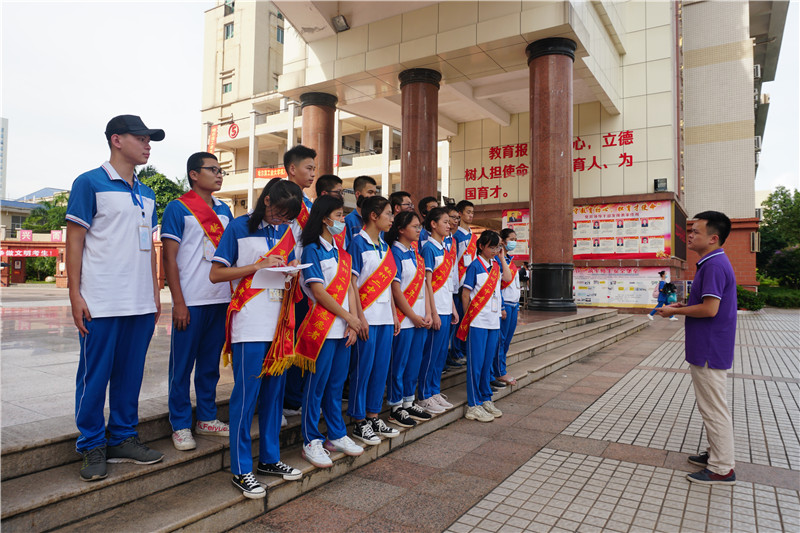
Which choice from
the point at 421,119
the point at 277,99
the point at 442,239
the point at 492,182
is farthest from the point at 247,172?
the point at 442,239

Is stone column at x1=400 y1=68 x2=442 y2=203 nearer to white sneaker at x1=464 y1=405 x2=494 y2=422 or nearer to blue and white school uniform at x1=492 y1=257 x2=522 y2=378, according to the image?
blue and white school uniform at x1=492 y1=257 x2=522 y2=378

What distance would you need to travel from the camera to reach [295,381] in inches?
143

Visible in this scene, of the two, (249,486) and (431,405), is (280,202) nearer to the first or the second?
(249,486)

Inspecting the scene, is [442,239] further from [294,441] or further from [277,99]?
[277,99]

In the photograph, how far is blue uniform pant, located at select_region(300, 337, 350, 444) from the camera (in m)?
3.06

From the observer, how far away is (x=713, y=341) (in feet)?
11.0

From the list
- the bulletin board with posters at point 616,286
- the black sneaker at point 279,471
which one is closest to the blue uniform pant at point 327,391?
the black sneaker at point 279,471

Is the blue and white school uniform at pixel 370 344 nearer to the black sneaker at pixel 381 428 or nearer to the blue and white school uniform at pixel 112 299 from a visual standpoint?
the black sneaker at pixel 381 428

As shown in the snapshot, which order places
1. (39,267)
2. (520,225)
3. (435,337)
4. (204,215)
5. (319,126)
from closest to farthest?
(204,215) < (435,337) < (319,126) < (520,225) < (39,267)

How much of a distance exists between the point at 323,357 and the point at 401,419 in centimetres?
117

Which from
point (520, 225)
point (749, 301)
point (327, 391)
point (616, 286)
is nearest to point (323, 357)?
point (327, 391)

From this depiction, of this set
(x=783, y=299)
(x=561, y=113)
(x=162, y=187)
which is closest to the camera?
(x=561, y=113)

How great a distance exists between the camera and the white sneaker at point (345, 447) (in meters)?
3.24

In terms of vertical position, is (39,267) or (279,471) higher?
→ (39,267)
